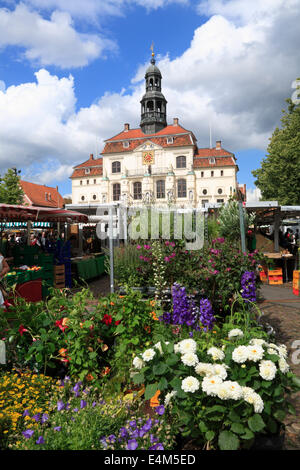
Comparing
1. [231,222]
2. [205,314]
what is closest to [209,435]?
[205,314]

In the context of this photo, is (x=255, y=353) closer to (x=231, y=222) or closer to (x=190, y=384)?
(x=190, y=384)

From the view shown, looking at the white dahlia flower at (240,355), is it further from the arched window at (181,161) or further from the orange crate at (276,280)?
the arched window at (181,161)

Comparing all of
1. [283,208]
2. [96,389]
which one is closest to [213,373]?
[96,389]

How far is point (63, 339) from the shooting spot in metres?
2.96

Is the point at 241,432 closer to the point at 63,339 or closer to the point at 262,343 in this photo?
the point at 262,343

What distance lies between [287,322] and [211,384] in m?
4.25

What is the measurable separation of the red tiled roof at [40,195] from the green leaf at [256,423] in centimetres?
4785

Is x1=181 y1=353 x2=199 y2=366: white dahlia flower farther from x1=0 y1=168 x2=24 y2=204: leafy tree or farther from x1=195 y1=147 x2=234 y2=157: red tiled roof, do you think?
x1=195 y1=147 x2=234 y2=157: red tiled roof

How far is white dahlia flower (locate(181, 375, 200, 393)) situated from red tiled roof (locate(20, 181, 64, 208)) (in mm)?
47601

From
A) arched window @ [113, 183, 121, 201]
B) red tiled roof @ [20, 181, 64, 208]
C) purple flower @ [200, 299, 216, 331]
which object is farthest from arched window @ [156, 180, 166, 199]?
purple flower @ [200, 299, 216, 331]

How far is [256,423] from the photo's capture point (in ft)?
5.87

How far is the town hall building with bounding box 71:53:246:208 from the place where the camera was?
47344 mm

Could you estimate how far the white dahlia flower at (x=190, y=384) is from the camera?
1.89 m
